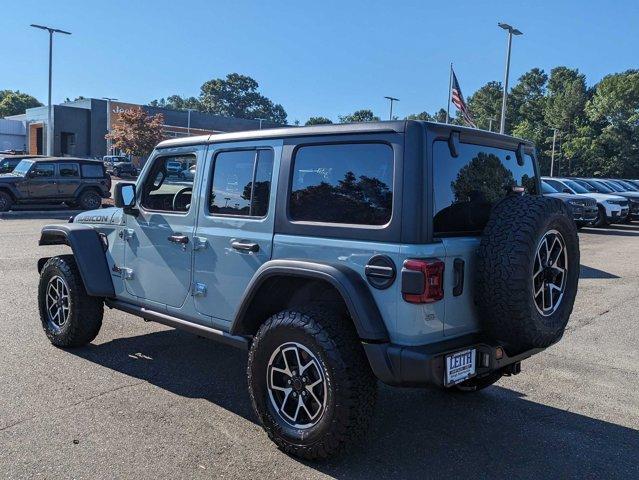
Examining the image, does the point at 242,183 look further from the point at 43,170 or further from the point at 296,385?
the point at 43,170

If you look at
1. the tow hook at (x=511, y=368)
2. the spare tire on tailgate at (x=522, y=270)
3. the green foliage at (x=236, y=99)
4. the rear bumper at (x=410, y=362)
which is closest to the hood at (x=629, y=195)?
the tow hook at (x=511, y=368)

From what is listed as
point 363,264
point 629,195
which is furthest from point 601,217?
point 363,264

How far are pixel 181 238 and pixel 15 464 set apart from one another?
1.80 meters

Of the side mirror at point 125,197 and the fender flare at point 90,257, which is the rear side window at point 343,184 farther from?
the fender flare at point 90,257

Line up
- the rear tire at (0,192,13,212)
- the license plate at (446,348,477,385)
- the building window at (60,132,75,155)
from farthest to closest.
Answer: the building window at (60,132,75,155) < the rear tire at (0,192,13,212) < the license plate at (446,348,477,385)

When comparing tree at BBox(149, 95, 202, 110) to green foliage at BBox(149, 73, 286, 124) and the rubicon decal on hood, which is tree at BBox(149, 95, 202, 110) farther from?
the rubicon decal on hood

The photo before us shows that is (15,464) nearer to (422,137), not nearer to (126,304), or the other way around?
(126,304)

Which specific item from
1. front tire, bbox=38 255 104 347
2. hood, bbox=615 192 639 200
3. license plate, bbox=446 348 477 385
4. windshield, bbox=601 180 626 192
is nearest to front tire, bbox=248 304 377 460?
license plate, bbox=446 348 477 385

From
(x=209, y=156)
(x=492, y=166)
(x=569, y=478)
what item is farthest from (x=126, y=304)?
(x=569, y=478)

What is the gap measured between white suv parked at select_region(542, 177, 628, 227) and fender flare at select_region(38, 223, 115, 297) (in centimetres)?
1876

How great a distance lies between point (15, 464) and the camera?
3264 mm

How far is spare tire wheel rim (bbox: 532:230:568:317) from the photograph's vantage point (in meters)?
3.42

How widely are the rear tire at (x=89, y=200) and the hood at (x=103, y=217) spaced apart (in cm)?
1565

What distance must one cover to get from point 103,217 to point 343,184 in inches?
109
